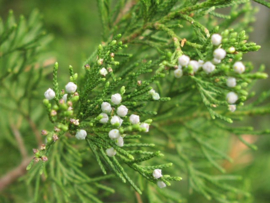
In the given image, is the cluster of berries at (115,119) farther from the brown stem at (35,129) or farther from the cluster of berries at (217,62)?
the brown stem at (35,129)

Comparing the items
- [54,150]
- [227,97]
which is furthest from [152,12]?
[54,150]

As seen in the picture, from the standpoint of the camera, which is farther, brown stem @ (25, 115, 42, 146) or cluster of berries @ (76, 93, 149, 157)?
brown stem @ (25, 115, 42, 146)

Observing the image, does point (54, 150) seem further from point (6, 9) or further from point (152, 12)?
point (6, 9)

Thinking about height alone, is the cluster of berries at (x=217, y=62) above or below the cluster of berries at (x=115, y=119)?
above

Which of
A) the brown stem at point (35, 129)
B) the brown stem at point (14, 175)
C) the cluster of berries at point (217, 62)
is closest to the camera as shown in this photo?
the cluster of berries at point (217, 62)

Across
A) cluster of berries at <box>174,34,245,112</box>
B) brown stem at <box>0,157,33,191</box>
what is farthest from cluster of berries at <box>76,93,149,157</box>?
brown stem at <box>0,157,33,191</box>

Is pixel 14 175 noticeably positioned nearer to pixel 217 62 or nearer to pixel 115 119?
pixel 115 119

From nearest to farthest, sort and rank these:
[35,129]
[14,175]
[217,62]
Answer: [217,62] → [14,175] → [35,129]

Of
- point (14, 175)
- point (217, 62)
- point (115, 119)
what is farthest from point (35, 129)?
point (217, 62)

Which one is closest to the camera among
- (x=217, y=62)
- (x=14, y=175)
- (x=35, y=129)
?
(x=217, y=62)

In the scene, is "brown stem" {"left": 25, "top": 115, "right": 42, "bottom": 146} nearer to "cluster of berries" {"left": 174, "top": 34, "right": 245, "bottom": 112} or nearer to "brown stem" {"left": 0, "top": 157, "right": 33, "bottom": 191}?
"brown stem" {"left": 0, "top": 157, "right": 33, "bottom": 191}

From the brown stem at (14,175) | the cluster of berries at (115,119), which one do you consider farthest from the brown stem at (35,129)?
the cluster of berries at (115,119)
